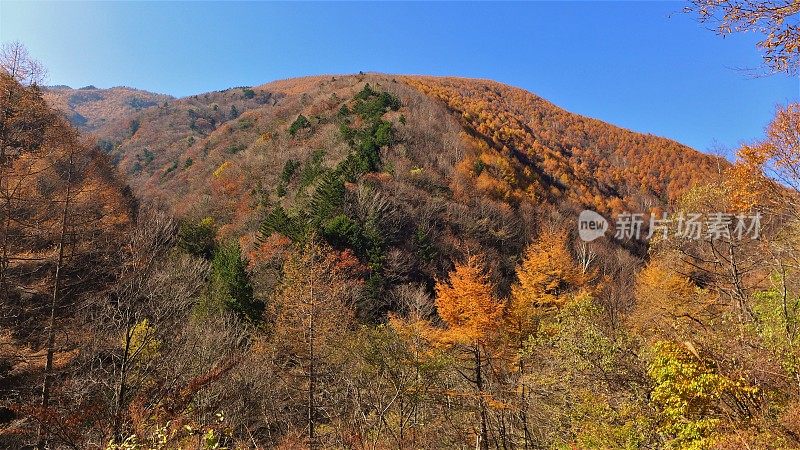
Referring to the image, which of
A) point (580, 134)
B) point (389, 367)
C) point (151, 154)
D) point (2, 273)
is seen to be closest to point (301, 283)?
point (389, 367)

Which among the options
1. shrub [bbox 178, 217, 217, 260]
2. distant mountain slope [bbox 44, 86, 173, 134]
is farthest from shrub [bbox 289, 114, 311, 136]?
distant mountain slope [bbox 44, 86, 173, 134]

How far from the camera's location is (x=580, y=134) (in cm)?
9256

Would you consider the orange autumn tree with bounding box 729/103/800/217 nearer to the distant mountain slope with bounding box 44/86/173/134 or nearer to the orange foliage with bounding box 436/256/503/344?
the orange foliage with bounding box 436/256/503/344

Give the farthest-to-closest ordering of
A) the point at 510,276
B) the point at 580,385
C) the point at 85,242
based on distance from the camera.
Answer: the point at 510,276, the point at 85,242, the point at 580,385

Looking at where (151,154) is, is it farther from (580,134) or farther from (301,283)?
(580,134)

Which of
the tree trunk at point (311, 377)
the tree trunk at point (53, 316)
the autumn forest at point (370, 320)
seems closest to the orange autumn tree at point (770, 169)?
the autumn forest at point (370, 320)

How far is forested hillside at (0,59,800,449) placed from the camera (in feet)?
26.3

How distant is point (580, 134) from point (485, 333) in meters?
88.7

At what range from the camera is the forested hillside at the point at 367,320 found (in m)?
8.01

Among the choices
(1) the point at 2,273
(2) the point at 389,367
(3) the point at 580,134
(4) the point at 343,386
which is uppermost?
(3) the point at 580,134

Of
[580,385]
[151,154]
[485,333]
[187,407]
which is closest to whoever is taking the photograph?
[580,385]

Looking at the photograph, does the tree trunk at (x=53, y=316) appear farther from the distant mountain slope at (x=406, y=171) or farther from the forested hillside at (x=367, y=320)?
the distant mountain slope at (x=406, y=171)

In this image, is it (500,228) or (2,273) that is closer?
(2,273)

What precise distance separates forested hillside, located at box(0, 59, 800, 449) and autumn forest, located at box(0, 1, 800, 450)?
89 millimetres
